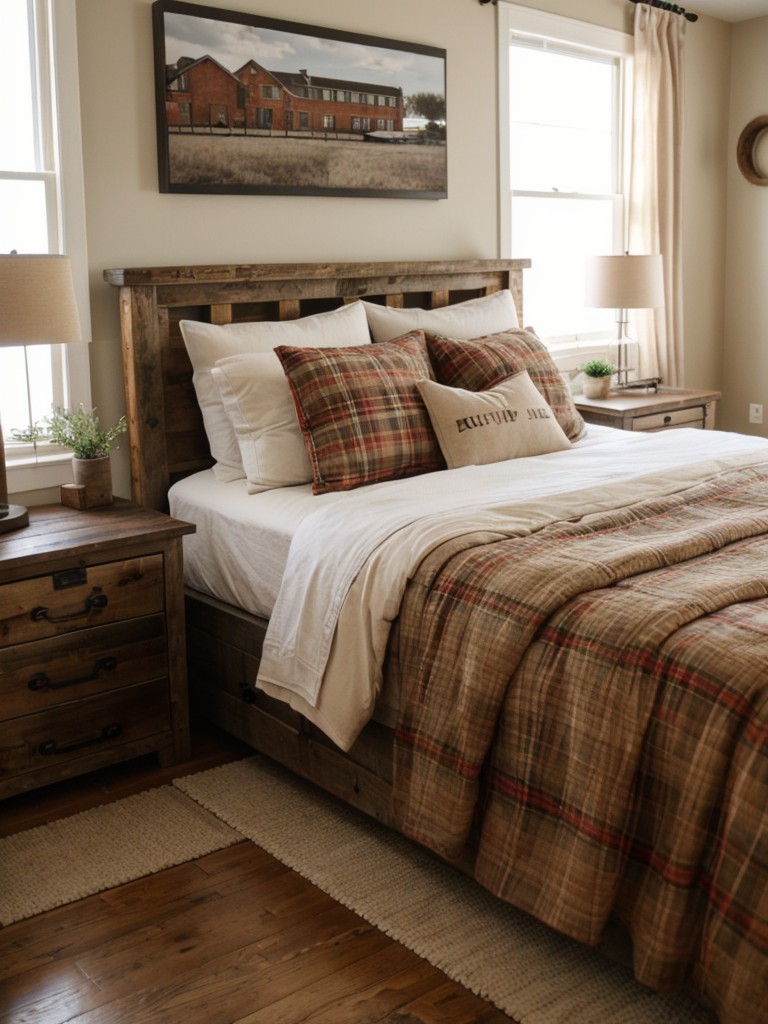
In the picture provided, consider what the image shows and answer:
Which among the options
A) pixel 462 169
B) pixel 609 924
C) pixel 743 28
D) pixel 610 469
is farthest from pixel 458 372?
pixel 743 28

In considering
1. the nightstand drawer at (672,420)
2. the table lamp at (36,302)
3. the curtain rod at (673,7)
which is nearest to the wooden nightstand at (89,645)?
the table lamp at (36,302)

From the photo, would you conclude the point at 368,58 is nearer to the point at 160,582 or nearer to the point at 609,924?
the point at 160,582

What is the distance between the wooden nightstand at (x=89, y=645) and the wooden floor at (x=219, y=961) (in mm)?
357

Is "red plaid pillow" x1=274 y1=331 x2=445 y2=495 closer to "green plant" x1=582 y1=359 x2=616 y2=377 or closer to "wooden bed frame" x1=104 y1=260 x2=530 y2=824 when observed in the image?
"wooden bed frame" x1=104 y1=260 x2=530 y2=824

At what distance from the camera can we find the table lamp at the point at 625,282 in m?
4.33

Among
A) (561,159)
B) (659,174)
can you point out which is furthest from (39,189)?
(659,174)

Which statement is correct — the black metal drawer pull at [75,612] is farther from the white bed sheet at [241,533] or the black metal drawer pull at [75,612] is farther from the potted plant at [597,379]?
the potted plant at [597,379]

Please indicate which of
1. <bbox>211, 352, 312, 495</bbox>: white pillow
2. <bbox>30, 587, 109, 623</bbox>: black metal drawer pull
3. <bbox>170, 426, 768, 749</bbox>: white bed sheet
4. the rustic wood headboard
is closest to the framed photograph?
the rustic wood headboard

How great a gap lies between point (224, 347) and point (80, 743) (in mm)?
1198

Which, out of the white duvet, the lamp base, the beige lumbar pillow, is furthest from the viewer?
the beige lumbar pillow

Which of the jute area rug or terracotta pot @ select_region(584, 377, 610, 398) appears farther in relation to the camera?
terracotta pot @ select_region(584, 377, 610, 398)

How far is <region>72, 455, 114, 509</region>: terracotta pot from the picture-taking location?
9.62 ft

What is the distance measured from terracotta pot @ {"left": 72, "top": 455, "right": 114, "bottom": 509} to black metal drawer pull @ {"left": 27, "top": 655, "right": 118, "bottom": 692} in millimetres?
497

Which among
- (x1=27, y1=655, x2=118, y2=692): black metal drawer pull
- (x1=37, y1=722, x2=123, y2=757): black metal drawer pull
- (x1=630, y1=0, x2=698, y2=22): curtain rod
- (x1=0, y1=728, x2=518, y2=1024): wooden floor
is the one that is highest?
(x1=630, y1=0, x2=698, y2=22): curtain rod
